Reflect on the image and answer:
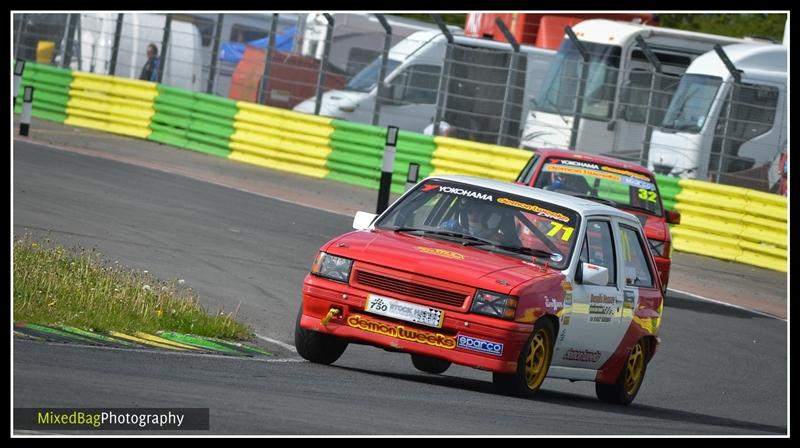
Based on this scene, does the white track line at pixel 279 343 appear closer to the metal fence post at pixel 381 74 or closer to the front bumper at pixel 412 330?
the front bumper at pixel 412 330

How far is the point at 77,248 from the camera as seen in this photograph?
46.1 ft

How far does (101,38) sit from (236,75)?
3.59 m

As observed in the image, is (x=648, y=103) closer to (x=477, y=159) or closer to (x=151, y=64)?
(x=477, y=159)

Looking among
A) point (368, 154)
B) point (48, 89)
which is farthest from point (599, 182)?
point (48, 89)

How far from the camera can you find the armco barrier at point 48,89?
99.6 ft

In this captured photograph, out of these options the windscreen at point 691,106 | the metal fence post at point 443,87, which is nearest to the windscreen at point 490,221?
the windscreen at point 691,106

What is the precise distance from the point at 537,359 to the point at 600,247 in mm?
1301

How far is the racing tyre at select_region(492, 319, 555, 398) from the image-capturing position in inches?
367

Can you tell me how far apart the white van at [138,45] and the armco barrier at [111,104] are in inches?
38.9

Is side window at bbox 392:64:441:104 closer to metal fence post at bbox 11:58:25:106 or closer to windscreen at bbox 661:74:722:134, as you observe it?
windscreen at bbox 661:74:722:134

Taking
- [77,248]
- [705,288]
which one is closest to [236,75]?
[705,288]
